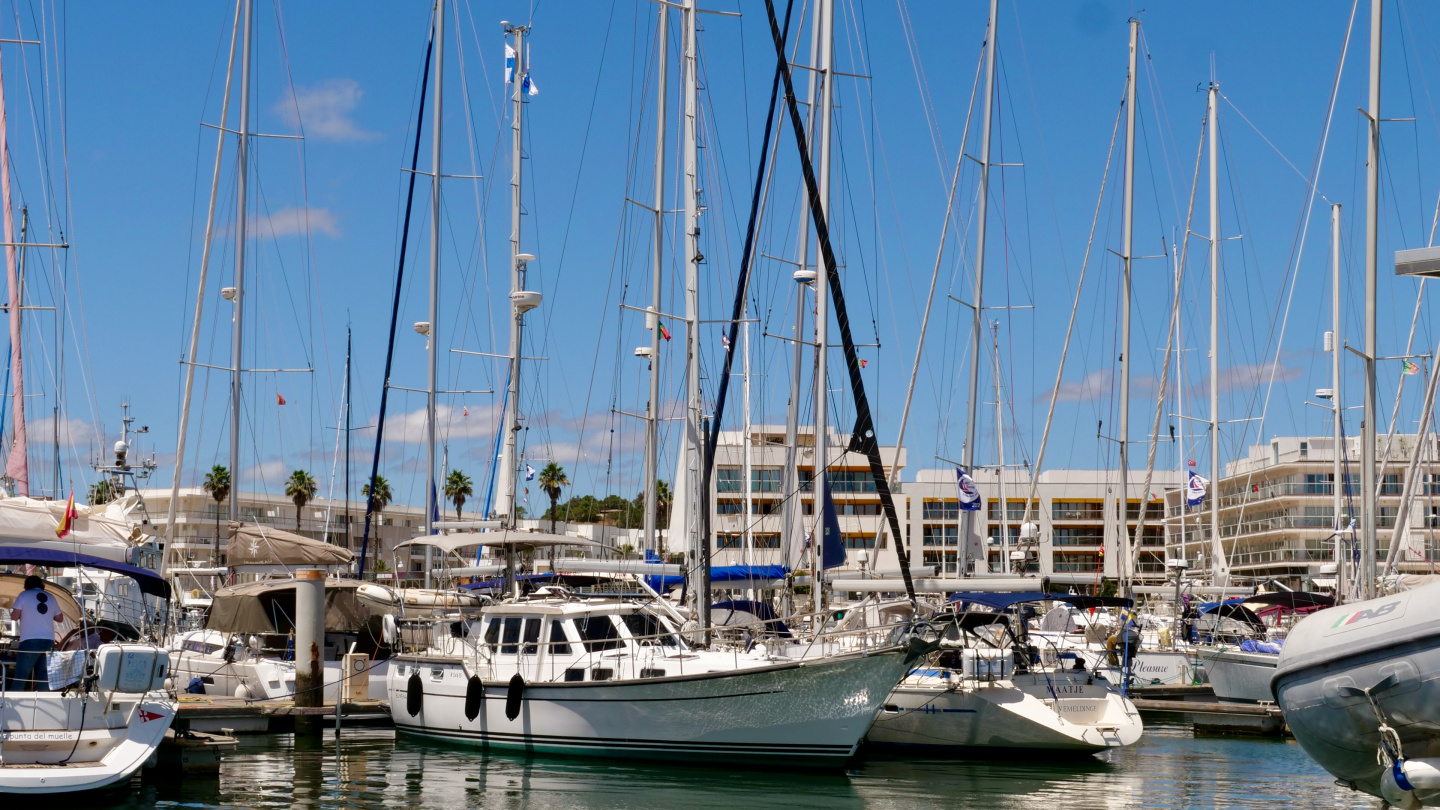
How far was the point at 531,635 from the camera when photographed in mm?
22922

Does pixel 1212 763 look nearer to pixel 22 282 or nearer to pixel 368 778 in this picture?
pixel 368 778

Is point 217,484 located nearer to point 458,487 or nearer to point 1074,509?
point 458,487

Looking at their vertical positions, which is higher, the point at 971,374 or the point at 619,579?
the point at 971,374

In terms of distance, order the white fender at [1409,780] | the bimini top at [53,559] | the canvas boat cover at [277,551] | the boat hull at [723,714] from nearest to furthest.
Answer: the white fender at [1409,780]
the bimini top at [53,559]
the boat hull at [723,714]
the canvas boat cover at [277,551]

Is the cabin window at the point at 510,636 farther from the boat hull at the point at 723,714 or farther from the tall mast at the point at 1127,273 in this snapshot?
the tall mast at the point at 1127,273

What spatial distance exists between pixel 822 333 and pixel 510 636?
8270mm

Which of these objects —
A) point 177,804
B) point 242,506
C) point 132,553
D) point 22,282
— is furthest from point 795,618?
point 242,506

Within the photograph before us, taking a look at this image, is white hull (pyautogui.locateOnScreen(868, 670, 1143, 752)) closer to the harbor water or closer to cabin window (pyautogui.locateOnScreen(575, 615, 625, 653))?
the harbor water

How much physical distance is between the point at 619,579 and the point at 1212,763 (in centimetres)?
1065

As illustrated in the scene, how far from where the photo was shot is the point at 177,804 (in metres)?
17.7

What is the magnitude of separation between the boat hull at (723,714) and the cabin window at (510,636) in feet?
2.59

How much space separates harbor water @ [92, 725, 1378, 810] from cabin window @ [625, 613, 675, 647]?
2011 mm

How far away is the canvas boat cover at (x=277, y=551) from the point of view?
99.2 feet

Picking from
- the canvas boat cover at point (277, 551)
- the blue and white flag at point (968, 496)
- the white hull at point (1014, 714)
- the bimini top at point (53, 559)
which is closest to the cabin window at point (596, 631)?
the white hull at point (1014, 714)
